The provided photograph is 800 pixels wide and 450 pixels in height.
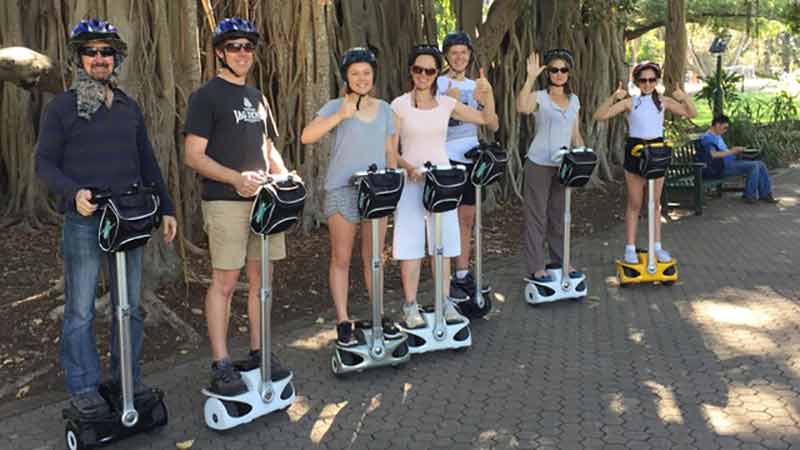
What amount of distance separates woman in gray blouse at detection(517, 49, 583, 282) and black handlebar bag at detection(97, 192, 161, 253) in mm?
3092

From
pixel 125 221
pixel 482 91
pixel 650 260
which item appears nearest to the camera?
pixel 125 221

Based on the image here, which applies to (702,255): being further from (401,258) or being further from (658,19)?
(658,19)

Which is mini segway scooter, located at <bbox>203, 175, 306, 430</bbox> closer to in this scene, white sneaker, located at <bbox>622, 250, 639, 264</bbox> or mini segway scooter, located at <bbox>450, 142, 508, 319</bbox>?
mini segway scooter, located at <bbox>450, 142, 508, 319</bbox>

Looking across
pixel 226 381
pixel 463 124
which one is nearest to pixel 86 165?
pixel 226 381

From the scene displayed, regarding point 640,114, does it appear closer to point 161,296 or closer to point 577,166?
point 577,166

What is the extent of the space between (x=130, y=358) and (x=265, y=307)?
663 mm

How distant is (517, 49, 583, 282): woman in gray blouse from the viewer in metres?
5.94

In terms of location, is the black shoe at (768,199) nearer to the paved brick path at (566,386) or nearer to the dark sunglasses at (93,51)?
the paved brick path at (566,386)

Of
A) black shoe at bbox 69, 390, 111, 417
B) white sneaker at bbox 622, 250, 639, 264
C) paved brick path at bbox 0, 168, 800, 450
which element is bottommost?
paved brick path at bbox 0, 168, 800, 450

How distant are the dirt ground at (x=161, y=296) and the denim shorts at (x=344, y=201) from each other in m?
1.34

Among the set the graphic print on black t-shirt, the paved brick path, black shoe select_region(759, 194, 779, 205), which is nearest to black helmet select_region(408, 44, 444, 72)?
the graphic print on black t-shirt

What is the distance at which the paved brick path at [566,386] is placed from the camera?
152 inches

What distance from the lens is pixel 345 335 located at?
15.4 feet

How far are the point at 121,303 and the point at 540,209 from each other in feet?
11.1
